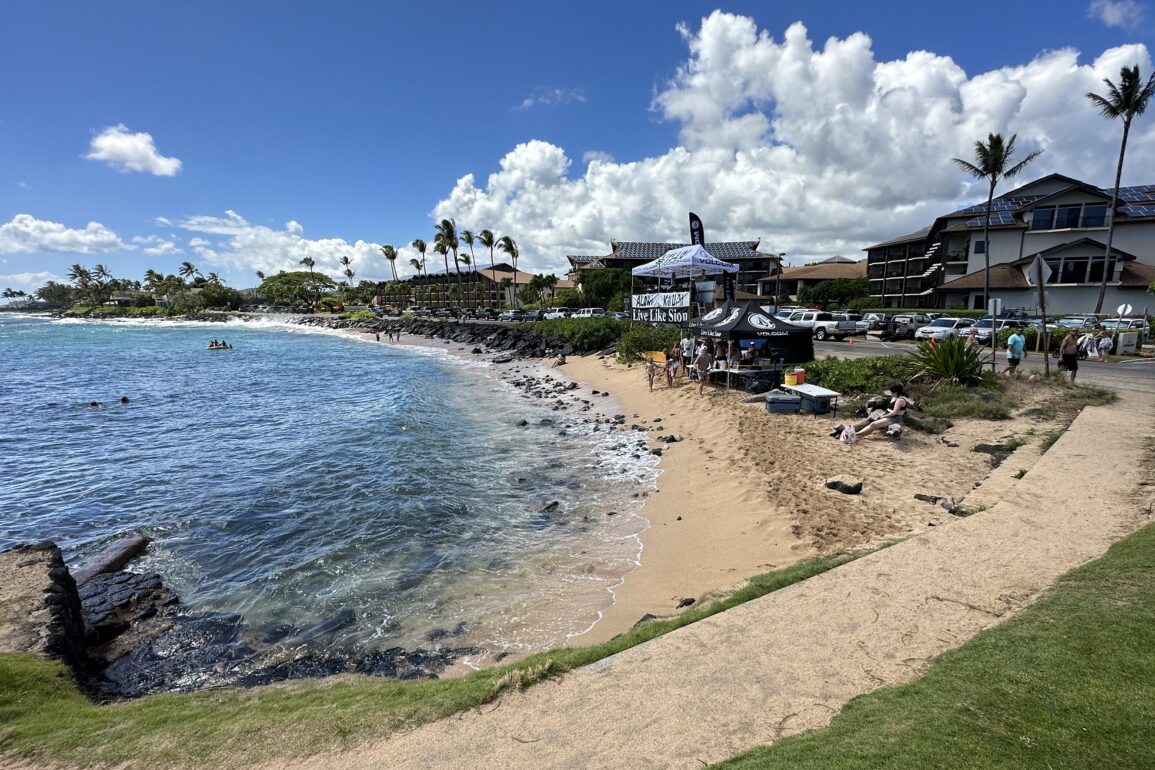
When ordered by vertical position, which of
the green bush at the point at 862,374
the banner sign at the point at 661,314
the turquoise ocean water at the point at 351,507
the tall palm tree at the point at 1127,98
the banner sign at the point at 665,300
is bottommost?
the turquoise ocean water at the point at 351,507

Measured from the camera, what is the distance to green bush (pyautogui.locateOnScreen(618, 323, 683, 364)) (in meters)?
27.7

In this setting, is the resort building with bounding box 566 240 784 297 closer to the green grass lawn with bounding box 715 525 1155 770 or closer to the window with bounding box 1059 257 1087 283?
the window with bounding box 1059 257 1087 283

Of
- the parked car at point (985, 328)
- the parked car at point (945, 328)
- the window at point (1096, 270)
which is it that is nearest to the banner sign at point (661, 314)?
the parked car at point (985, 328)

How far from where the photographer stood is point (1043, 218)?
43.1m

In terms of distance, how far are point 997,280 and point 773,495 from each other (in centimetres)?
4587

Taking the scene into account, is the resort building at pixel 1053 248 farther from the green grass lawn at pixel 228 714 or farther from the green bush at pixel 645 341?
the green grass lawn at pixel 228 714

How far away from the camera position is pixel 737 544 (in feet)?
28.5

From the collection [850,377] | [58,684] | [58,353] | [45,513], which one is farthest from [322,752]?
[58,353]

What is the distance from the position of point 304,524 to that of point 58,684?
19.3ft

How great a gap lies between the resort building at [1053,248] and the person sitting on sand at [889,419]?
117 ft

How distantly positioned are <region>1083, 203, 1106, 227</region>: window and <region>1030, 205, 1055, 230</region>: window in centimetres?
197

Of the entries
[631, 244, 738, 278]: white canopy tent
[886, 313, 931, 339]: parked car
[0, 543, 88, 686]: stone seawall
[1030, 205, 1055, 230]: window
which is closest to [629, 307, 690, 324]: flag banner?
[631, 244, 738, 278]: white canopy tent

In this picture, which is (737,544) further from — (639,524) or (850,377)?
(850,377)

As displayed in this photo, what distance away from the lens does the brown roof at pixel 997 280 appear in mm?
41509
